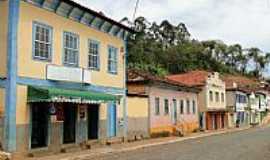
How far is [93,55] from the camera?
25.6m

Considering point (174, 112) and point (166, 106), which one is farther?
point (174, 112)

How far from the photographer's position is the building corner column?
63.2ft

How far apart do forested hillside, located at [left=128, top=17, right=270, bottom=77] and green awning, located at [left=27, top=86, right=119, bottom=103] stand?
38449 millimetres

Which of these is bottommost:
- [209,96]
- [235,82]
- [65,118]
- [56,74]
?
[65,118]

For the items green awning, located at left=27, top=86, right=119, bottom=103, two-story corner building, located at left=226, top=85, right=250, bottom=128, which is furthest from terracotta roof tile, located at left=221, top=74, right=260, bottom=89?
green awning, located at left=27, top=86, right=119, bottom=103

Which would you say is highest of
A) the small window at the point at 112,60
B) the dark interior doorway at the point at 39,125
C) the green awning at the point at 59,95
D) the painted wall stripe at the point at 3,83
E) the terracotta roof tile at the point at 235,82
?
the terracotta roof tile at the point at 235,82

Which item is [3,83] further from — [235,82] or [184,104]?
[235,82]

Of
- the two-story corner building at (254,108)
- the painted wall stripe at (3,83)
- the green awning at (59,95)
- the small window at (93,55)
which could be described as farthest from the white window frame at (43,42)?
the two-story corner building at (254,108)

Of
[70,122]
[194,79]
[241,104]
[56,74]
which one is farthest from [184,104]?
[241,104]

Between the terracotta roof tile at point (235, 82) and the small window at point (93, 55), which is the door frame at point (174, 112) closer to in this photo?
the small window at point (93, 55)

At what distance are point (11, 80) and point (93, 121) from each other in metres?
7.59

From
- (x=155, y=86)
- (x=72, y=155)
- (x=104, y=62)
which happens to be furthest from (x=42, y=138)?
(x=155, y=86)

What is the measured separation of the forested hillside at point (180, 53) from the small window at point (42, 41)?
39975 millimetres

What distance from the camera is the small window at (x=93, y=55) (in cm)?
2519
